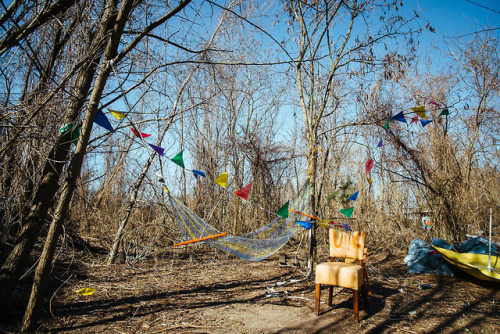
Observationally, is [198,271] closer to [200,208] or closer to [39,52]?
[200,208]

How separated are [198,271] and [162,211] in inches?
48.0

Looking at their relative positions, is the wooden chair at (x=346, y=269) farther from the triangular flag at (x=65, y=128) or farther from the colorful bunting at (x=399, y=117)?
the triangular flag at (x=65, y=128)

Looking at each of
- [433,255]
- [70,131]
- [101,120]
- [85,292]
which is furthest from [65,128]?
[433,255]

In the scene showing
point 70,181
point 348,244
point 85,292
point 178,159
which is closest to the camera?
point 70,181

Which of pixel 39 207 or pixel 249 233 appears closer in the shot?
pixel 39 207

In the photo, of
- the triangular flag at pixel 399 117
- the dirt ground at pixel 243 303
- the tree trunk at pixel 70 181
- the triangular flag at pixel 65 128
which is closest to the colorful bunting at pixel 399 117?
the triangular flag at pixel 399 117

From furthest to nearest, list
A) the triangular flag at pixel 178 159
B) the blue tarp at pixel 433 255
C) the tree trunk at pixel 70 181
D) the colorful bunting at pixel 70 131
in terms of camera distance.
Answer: the blue tarp at pixel 433 255, the triangular flag at pixel 178 159, the colorful bunting at pixel 70 131, the tree trunk at pixel 70 181

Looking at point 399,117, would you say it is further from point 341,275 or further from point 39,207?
point 39,207

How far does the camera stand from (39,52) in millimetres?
2664

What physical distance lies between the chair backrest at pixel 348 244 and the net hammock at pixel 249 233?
0.67 m

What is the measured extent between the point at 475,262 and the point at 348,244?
6.22ft

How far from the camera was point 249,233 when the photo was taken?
3535 mm

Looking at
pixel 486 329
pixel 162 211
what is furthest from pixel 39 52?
pixel 486 329

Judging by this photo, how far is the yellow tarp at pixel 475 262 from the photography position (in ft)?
10.1
